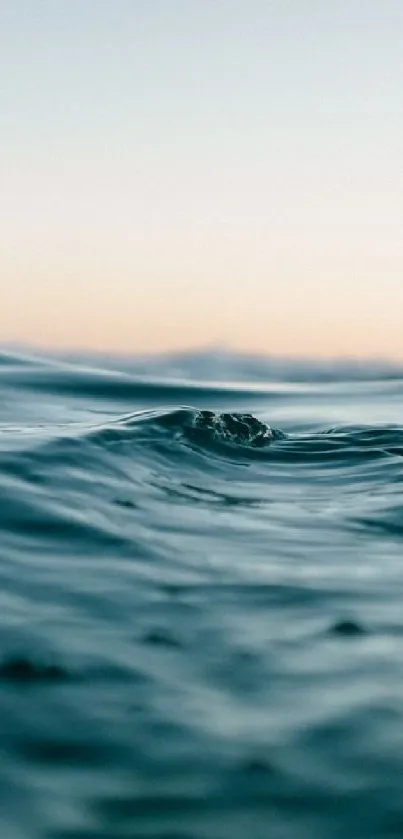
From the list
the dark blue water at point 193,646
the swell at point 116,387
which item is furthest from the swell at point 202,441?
the swell at point 116,387

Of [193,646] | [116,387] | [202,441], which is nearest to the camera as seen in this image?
[193,646]

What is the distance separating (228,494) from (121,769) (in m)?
4.02

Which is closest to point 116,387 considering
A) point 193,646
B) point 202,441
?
point 202,441

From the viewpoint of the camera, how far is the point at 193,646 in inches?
130

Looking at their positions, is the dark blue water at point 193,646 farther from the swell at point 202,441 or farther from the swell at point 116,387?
the swell at point 116,387

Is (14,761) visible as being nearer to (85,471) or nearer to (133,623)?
(133,623)

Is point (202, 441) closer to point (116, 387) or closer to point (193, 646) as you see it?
point (193, 646)

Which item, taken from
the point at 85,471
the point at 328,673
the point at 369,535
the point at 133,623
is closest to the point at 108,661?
the point at 133,623

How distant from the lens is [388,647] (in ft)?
10.9

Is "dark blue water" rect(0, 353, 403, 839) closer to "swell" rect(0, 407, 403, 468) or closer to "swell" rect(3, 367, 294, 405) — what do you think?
"swell" rect(0, 407, 403, 468)

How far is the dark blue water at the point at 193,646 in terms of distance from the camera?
229 centimetres

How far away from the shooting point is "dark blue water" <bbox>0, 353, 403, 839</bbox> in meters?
2.29

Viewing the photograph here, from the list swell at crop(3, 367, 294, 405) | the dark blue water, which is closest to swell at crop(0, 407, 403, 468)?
the dark blue water

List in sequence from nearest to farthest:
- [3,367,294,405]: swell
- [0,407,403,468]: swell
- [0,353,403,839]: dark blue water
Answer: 1. [0,353,403,839]: dark blue water
2. [0,407,403,468]: swell
3. [3,367,294,405]: swell
